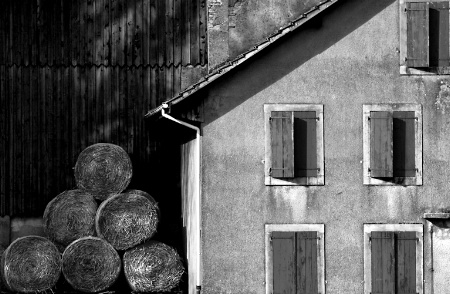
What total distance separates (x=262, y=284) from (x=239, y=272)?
46 centimetres

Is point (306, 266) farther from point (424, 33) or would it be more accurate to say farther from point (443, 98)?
point (424, 33)

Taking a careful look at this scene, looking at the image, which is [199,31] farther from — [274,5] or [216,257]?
[216,257]

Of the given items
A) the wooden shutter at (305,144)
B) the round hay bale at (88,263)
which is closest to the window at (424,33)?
the wooden shutter at (305,144)

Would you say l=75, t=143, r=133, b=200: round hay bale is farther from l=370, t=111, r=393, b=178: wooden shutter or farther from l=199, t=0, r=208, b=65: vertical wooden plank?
l=370, t=111, r=393, b=178: wooden shutter

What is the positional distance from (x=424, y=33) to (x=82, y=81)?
7.12 metres

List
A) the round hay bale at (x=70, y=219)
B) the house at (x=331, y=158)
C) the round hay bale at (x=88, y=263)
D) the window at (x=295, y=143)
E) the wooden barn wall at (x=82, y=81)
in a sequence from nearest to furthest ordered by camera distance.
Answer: the window at (x=295, y=143), the house at (x=331, y=158), the round hay bale at (x=88, y=263), the round hay bale at (x=70, y=219), the wooden barn wall at (x=82, y=81)

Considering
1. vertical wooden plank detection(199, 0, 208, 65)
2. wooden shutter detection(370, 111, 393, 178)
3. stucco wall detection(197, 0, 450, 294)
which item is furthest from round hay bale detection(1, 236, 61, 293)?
wooden shutter detection(370, 111, 393, 178)

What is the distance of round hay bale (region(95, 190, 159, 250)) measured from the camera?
67.5 feet

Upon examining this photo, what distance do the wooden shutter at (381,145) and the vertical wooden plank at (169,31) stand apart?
5.06 meters

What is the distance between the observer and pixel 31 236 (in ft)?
68.0

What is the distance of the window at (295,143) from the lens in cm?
1961

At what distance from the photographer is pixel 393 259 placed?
64.5ft

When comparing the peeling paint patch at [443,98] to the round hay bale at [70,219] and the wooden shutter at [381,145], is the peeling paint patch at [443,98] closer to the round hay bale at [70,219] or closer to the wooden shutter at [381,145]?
the wooden shutter at [381,145]

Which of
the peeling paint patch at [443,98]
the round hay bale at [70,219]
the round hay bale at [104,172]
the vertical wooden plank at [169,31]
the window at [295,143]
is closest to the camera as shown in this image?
the window at [295,143]
